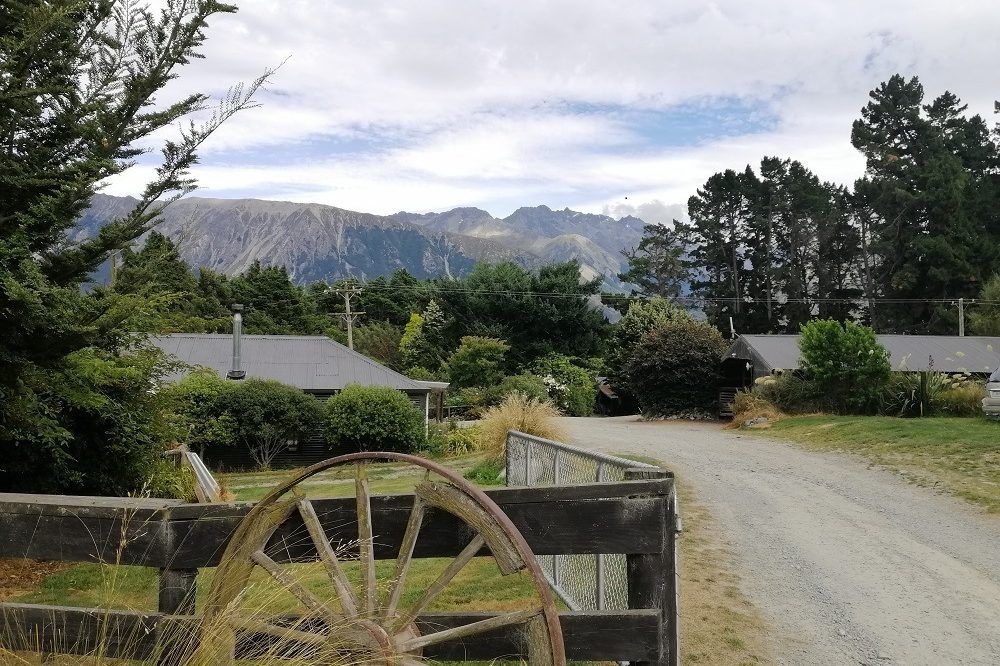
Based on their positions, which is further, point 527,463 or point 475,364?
point 475,364

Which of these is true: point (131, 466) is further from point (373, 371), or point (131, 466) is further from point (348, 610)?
point (373, 371)

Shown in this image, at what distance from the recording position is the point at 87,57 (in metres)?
6.95

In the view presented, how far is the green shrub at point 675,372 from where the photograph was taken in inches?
1254

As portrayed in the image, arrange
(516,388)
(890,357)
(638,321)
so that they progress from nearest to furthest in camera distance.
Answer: (890,357) → (516,388) → (638,321)

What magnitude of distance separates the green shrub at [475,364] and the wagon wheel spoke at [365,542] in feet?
129

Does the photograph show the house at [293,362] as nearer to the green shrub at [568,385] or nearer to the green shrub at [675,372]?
the green shrub at [675,372]

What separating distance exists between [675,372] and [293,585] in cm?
3005

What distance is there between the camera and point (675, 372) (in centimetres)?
3189

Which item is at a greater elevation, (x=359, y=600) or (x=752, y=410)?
(x=359, y=600)

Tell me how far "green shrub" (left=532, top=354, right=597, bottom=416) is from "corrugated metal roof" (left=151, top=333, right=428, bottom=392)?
548 inches

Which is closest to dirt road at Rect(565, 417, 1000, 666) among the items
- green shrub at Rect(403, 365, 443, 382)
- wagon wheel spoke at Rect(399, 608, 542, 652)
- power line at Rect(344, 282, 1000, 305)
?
wagon wheel spoke at Rect(399, 608, 542, 652)

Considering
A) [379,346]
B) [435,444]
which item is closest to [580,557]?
[435,444]

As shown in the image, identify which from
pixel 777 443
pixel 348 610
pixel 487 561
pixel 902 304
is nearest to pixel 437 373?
pixel 777 443

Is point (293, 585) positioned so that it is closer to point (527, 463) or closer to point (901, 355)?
point (527, 463)
